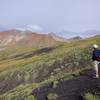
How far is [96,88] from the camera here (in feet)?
77.7

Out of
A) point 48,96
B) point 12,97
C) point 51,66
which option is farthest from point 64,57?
point 48,96

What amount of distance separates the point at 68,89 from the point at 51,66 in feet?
109

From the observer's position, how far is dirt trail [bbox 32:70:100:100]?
2390cm

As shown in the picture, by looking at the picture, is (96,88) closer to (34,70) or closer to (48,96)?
(48,96)

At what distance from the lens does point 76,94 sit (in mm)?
24031

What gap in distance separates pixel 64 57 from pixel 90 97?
3957 cm

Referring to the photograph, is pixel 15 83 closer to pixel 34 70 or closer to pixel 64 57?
pixel 34 70

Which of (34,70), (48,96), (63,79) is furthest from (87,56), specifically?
(48,96)

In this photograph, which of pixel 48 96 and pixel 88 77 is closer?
pixel 48 96

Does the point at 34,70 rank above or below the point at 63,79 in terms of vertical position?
below

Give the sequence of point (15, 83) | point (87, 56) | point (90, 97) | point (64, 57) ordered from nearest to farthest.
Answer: point (90, 97), point (87, 56), point (15, 83), point (64, 57)

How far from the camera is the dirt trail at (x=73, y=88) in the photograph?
2390cm

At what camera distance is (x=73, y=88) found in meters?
25.4

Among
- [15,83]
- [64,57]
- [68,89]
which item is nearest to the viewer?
[68,89]
